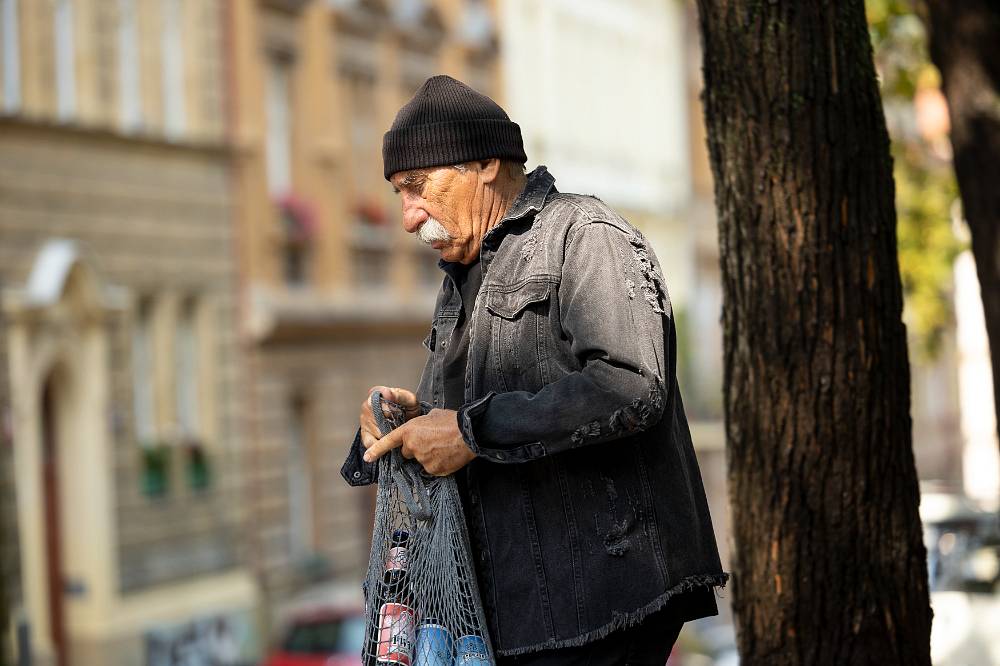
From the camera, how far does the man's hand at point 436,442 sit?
3.95 m

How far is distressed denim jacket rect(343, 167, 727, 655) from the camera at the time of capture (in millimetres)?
3811

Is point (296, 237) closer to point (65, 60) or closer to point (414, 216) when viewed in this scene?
point (65, 60)

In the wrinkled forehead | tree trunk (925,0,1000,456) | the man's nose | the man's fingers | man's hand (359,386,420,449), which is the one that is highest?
tree trunk (925,0,1000,456)

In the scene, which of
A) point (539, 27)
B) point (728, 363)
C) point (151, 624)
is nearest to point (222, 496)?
point (151, 624)

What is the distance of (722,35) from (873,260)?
692mm

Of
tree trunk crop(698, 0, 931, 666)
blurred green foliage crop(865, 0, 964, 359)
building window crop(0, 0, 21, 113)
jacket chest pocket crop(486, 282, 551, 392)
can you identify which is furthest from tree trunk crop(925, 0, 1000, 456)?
building window crop(0, 0, 21, 113)

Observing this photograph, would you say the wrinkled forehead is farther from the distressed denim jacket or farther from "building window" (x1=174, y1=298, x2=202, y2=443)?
"building window" (x1=174, y1=298, x2=202, y2=443)

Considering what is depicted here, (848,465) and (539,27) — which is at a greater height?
(539,27)

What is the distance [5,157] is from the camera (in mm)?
21672

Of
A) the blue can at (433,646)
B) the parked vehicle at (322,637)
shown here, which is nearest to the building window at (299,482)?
the parked vehicle at (322,637)

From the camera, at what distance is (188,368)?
25.8m

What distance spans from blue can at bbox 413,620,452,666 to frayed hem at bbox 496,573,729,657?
17 cm

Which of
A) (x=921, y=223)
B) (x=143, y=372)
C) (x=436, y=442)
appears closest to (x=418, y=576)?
(x=436, y=442)

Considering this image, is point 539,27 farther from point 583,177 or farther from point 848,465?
point 848,465
